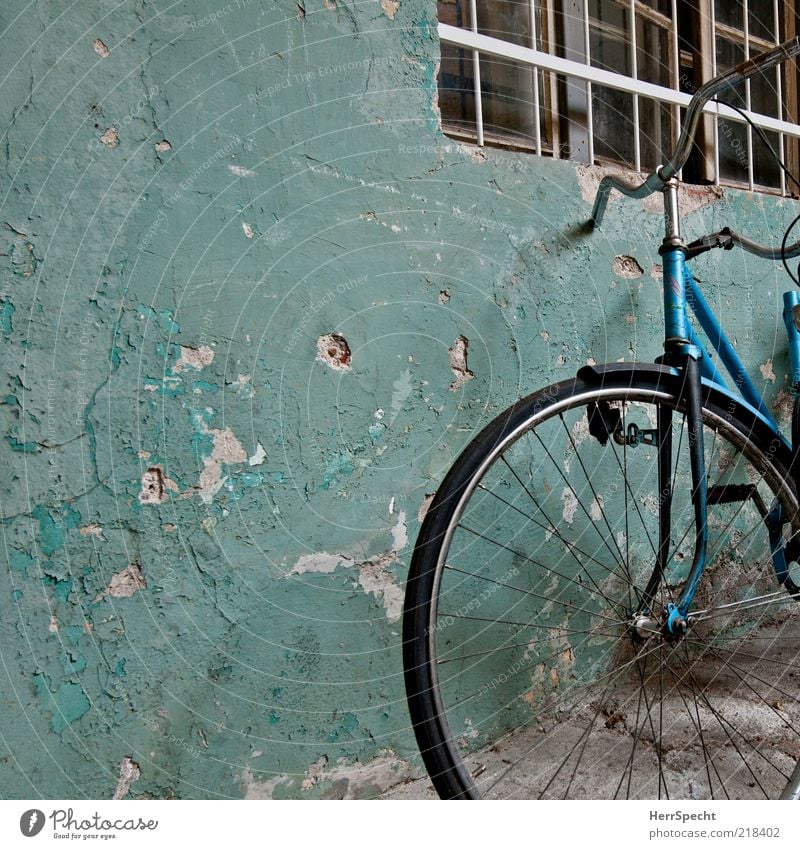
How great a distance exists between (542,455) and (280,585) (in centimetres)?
59

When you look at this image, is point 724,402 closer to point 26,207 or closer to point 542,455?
point 542,455

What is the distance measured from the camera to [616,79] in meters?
1.52

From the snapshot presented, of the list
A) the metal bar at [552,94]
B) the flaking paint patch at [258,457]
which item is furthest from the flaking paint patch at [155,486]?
the metal bar at [552,94]

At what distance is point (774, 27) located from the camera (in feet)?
6.53

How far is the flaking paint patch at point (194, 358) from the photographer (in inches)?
39.7

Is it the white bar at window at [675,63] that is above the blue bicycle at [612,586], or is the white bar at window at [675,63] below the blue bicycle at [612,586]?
above

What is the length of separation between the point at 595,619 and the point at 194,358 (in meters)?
1.00

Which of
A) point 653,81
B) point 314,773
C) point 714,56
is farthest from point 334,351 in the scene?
point 714,56

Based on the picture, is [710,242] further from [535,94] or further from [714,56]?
[714,56]

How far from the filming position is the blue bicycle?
3.43 feet

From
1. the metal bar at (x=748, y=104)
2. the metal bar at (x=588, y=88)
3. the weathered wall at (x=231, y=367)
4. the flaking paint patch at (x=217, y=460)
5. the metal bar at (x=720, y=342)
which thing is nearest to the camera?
the weathered wall at (x=231, y=367)

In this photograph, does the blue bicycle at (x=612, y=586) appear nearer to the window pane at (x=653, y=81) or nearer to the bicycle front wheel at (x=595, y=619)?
the bicycle front wheel at (x=595, y=619)

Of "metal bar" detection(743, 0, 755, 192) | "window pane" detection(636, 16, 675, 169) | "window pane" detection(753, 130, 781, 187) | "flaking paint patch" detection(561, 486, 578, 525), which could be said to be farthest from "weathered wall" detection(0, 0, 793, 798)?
"window pane" detection(753, 130, 781, 187)
